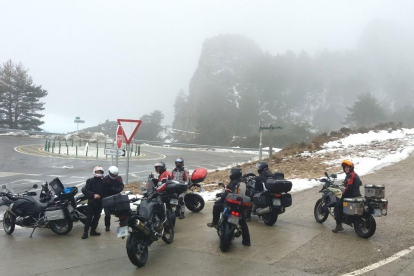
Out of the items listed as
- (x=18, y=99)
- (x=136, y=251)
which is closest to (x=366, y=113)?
(x=18, y=99)

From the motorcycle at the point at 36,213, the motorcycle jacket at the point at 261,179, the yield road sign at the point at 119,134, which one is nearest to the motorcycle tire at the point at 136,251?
the motorcycle at the point at 36,213

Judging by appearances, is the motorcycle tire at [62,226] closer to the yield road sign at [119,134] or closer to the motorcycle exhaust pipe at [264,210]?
the motorcycle exhaust pipe at [264,210]

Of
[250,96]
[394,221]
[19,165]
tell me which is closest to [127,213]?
[394,221]

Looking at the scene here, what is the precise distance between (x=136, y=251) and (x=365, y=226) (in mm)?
4177

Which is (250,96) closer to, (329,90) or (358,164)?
(329,90)

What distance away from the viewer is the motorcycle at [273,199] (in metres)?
6.89

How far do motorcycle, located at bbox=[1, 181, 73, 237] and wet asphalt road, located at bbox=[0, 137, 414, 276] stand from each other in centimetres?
22

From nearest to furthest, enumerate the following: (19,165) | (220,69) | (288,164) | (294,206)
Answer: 1. (294,206)
2. (288,164)
3. (19,165)
4. (220,69)

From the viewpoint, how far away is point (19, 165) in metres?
18.2

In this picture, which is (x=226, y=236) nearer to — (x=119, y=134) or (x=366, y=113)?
(x=119, y=134)

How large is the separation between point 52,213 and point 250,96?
83488 mm

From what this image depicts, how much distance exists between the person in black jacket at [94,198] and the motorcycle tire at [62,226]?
466mm

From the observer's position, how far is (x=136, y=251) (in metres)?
5.01

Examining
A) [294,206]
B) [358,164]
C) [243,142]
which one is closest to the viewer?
[294,206]
